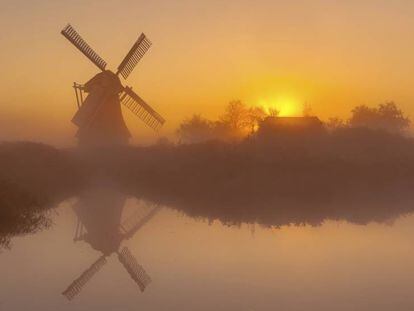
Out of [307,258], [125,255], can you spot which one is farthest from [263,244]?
[125,255]

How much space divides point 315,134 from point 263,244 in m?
37.5

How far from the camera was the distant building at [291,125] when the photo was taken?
59625mm

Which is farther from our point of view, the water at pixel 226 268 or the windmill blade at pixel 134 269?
the windmill blade at pixel 134 269

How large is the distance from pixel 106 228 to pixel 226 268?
35.1ft

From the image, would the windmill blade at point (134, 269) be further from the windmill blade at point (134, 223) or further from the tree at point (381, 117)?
the tree at point (381, 117)

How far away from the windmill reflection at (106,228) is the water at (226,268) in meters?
0.25

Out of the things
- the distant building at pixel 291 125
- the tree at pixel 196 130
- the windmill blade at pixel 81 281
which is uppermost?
the tree at pixel 196 130

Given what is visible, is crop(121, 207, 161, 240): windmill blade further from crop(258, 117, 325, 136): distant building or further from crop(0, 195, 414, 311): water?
crop(258, 117, 325, 136): distant building

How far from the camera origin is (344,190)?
35656 millimetres

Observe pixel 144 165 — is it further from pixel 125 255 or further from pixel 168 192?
pixel 125 255

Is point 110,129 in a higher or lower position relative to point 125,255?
higher

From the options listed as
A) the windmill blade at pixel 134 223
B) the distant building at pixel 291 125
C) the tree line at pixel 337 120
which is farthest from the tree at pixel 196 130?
the windmill blade at pixel 134 223

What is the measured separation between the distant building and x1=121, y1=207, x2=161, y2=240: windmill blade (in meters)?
30.0

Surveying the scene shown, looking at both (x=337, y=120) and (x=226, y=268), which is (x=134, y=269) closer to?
(x=226, y=268)
